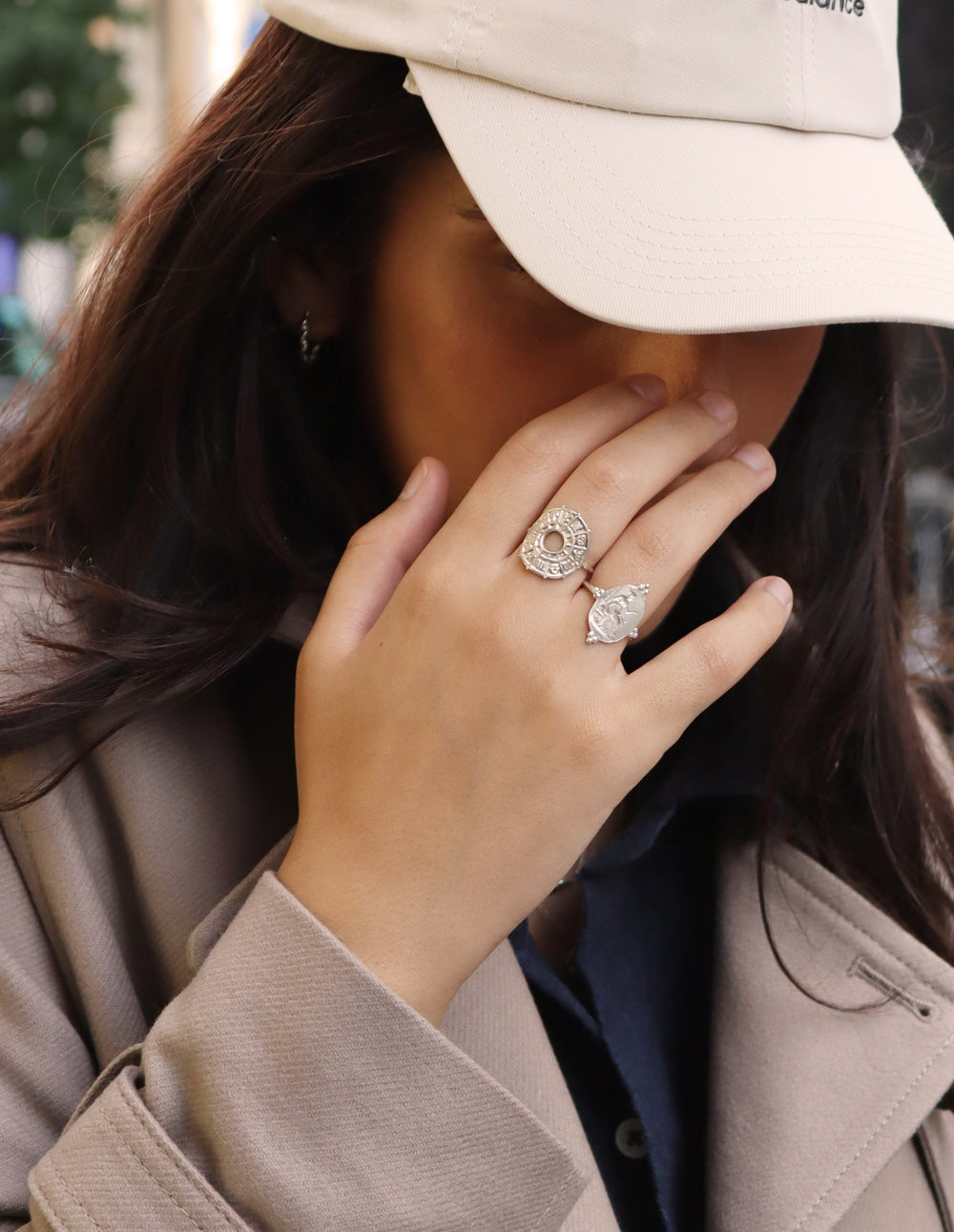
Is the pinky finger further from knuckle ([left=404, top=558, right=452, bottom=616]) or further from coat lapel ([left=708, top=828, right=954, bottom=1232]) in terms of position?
coat lapel ([left=708, top=828, right=954, bottom=1232])

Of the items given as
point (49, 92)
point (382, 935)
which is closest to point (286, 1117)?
point (382, 935)

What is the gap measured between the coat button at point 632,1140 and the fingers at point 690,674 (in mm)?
429

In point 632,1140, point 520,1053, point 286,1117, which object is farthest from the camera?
point 632,1140

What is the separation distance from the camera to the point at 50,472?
3.88 feet

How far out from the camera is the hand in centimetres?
86

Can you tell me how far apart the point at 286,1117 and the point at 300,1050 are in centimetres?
5

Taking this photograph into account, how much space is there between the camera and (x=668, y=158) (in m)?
0.86

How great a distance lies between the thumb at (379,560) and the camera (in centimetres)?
94

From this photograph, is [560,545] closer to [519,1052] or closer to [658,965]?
[519,1052]

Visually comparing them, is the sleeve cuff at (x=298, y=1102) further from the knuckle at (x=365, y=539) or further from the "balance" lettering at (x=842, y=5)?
the "balance" lettering at (x=842, y=5)

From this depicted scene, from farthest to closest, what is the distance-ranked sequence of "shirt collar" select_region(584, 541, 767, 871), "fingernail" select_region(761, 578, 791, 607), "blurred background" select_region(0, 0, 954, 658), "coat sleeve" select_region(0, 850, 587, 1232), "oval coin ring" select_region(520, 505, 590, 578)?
"blurred background" select_region(0, 0, 954, 658) → "shirt collar" select_region(584, 541, 767, 871) → "fingernail" select_region(761, 578, 791, 607) → "oval coin ring" select_region(520, 505, 590, 578) → "coat sleeve" select_region(0, 850, 587, 1232)

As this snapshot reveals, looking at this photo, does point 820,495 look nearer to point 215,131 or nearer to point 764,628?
point 764,628

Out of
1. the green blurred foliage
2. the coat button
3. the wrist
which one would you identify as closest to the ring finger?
the wrist

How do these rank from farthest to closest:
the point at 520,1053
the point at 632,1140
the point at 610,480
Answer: the point at 632,1140
the point at 520,1053
the point at 610,480
